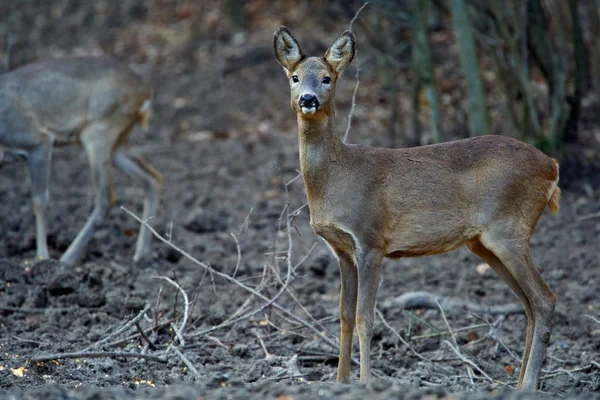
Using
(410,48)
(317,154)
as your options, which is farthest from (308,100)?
(410,48)

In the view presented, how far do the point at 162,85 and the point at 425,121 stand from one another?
192 inches

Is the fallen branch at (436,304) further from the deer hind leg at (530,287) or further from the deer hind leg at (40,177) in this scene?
the deer hind leg at (40,177)

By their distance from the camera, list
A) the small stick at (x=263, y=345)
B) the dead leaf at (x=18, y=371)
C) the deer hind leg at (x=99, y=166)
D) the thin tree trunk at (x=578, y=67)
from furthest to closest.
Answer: the thin tree trunk at (x=578, y=67) < the deer hind leg at (x=99, y=166) < the small stick at (x=263, y=345) < the dead leaf at (x=18, y=371)

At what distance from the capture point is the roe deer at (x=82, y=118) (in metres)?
9.74

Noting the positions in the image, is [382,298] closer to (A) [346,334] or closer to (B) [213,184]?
(A) [346,334]

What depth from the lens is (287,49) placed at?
6.12 meters

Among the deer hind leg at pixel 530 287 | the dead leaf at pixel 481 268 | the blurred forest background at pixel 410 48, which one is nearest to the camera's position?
the deer hind leg at pixel 530 287

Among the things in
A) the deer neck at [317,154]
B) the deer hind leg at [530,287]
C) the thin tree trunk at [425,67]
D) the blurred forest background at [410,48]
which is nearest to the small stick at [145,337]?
the deer neck at [317,154]

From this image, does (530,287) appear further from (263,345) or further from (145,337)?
(145,337)

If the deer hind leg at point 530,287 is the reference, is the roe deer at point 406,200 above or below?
above

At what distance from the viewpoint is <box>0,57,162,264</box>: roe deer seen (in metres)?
9.74

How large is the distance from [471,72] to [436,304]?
3.64m

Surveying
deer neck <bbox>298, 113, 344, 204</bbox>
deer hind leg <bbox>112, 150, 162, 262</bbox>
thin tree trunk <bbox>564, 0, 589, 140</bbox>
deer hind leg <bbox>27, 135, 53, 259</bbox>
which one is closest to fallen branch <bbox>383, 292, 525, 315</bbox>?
deer neck <bbox>298, 113, 344, 204</bbox>

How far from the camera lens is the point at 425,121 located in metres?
13.3
